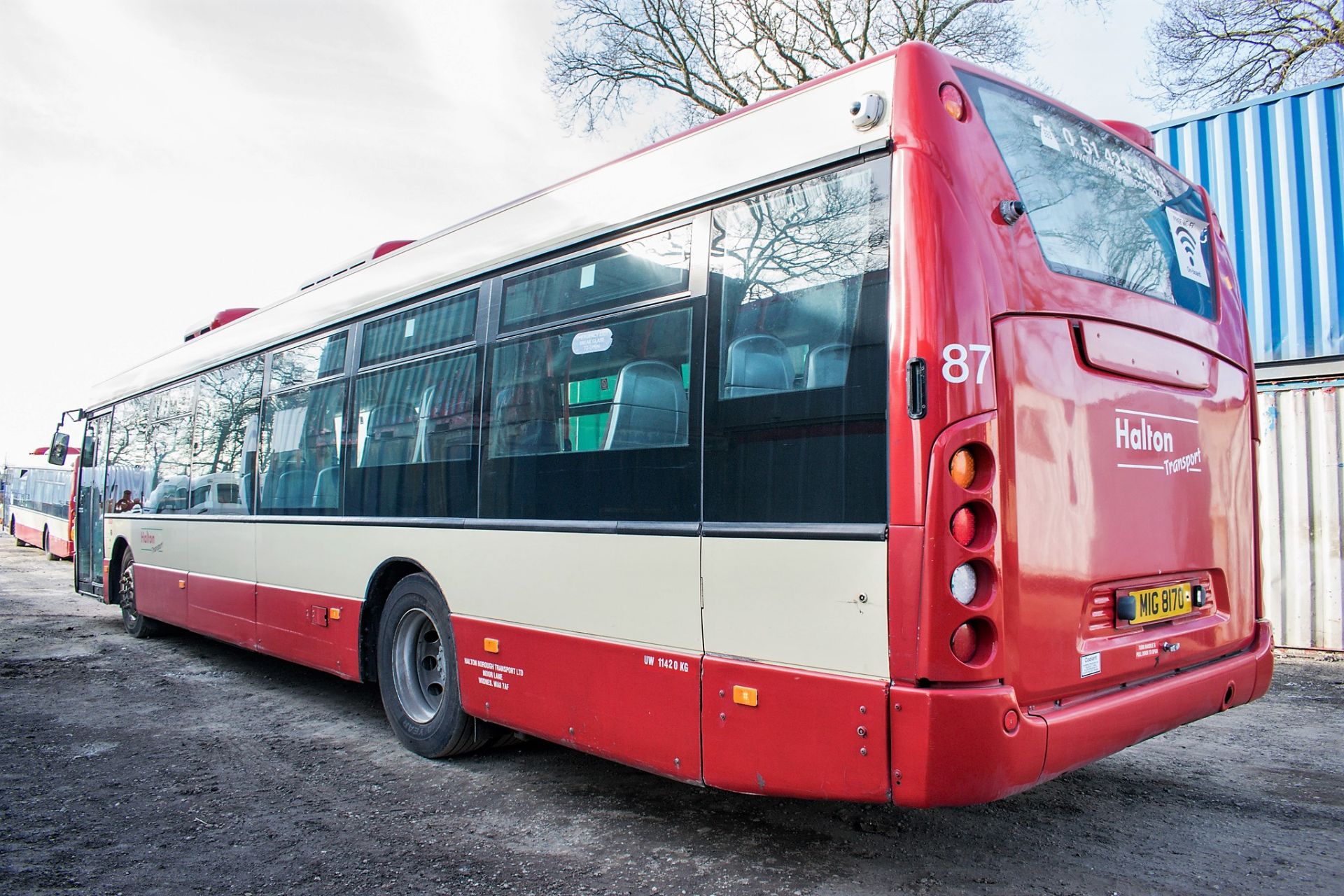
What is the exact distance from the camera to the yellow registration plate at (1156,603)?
3379 millimetres

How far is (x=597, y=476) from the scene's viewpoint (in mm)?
4016

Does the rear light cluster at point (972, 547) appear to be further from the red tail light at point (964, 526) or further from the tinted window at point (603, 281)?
the tinted window at point (603, 281)

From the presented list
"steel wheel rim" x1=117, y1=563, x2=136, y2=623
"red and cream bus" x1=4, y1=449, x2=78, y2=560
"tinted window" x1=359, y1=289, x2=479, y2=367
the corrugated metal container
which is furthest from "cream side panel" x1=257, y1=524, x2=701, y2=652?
"red and cream bus" x1=4, y1=449, x2=78, y2=560

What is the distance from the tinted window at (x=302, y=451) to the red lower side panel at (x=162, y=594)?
2.05 meters

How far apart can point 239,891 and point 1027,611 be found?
116 inches

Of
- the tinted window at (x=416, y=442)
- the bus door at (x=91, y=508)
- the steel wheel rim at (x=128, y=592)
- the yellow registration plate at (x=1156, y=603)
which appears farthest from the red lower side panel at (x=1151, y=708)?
the bus door at (x=91, y=508)

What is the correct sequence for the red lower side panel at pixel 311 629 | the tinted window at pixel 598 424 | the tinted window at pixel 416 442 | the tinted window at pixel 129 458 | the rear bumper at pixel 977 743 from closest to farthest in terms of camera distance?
1. the rear bumper at pixel 977 743
2. the tinted window at pixel 598 424
3. the tinted window at pixel 416 442
4. the red lower side panel at pixel 311 629
5. the tinted window at pixel 129 458

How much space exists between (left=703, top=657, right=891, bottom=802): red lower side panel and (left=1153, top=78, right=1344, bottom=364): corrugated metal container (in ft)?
26.5

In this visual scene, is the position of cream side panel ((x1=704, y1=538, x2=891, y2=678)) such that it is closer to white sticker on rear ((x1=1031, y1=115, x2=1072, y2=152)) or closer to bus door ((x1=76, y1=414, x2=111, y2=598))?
white sticker on rear ((x1=1031, y1=115, x2=1072, y2=152))

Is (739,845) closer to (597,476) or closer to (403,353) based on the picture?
(597,476)

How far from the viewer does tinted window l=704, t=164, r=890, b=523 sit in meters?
3.03

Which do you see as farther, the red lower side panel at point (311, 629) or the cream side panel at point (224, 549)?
the cream side panel at point (224, 549)

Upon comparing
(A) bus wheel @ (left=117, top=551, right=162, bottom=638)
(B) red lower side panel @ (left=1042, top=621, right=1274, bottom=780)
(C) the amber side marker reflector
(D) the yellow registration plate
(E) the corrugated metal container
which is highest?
(E) the corrugated metal container

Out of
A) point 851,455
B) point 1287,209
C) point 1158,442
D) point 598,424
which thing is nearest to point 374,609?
Result: point 598,424
